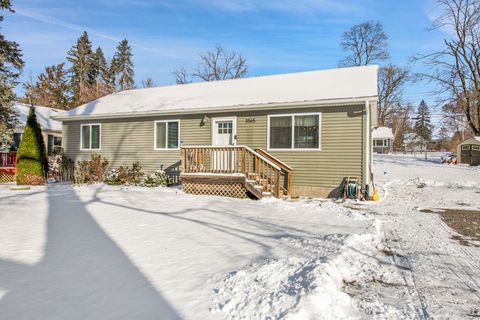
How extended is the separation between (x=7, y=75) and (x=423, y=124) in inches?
2918

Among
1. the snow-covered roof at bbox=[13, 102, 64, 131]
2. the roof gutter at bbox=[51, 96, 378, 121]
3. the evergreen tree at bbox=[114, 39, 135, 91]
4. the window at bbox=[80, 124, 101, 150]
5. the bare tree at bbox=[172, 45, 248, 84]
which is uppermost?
the evergreen tree at bbox=[114, 39, 135, 91]

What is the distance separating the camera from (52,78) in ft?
121

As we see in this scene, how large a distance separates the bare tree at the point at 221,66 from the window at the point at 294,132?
88.1ft

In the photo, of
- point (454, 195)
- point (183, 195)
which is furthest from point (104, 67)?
point (454, 195)

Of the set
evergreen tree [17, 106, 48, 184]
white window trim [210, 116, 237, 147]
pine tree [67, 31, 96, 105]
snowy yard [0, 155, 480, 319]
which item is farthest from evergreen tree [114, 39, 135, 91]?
snowy yard [0, 155, 480, 319]

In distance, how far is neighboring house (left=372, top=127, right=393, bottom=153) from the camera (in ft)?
143

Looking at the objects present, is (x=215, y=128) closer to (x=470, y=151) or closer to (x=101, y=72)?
(x=470, y=151)

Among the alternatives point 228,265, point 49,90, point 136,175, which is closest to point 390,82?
point 136,175

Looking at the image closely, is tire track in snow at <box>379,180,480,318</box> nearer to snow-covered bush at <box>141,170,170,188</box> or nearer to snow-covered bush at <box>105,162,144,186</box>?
snow-covered bush at <box>141,170,170,188</box>

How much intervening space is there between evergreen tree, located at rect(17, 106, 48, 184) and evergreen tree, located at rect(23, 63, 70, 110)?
2610cm

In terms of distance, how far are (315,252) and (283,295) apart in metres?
1.52

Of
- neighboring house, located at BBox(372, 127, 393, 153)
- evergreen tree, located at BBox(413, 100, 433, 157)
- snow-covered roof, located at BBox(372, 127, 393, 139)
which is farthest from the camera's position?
evergreen tree, located at BBox(413, 100, 433, 157)

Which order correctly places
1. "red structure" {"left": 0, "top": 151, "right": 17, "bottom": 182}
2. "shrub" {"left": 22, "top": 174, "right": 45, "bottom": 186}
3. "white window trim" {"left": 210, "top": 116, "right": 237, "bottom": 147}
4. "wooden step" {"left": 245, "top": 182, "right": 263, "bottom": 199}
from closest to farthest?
1. "wooden step" {"left": 245, "top": 182, "right": 263, "bottom": 199}
2. "white window trim" {"left": 210, "top": 116, "right": 237, "bottom": 147}
3. "shrub" {"left": 22, "top": 174, "right": 45, "bottom": 186}
4. "red structure" {"left": 0, "top": 151, "right": 17, "bottom": 182}

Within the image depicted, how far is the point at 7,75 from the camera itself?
15.0 metres
